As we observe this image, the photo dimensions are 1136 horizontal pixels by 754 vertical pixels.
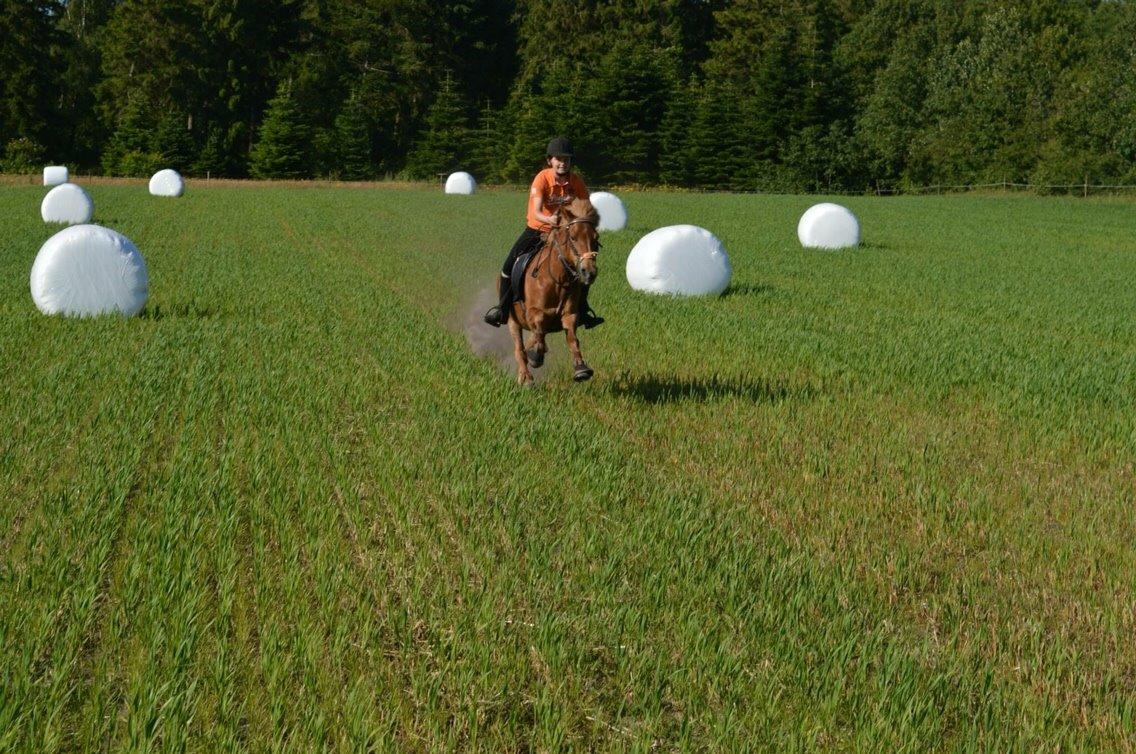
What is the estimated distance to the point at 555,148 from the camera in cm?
1163

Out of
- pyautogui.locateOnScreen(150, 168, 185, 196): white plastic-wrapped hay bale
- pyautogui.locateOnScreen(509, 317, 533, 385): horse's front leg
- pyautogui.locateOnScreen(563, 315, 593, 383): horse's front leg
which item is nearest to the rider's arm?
pyautogui.locateOnScreen(563, 315, 593, 383): horse's front leg


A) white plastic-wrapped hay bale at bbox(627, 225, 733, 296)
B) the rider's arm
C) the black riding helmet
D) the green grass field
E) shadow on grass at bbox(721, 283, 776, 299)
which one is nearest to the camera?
the green grass field

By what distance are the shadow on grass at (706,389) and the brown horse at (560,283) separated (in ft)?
3.18

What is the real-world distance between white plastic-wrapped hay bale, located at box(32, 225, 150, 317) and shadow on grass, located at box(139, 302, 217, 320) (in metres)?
0.63

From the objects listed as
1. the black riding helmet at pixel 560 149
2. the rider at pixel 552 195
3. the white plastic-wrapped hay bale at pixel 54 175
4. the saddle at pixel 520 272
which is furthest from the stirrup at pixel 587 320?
the white plastic-wrapped hay bale at pixel 54 175

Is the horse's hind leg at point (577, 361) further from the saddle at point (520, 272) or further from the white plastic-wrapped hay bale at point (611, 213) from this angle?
the white plastic-wrapped hay bale at point (611, 213)

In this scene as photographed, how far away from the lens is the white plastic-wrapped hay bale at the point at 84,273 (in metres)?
16.9

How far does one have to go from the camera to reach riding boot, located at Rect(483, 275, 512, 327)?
500 inches


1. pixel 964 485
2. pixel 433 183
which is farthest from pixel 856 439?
pixel 433 183

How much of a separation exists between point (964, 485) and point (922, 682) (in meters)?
3.81

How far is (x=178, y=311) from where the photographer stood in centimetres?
1880

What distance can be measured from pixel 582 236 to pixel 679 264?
10.4 m

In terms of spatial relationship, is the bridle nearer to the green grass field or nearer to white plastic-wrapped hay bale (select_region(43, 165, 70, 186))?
the green grass field

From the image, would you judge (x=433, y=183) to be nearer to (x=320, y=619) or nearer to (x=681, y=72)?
(x=681, y=72)
